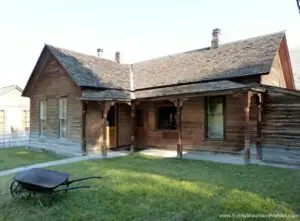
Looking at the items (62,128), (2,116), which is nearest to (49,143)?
(62,128)

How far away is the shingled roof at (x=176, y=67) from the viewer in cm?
1193

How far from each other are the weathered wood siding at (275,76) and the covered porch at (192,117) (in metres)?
1.52

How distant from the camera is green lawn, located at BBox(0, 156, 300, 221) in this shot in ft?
15.9

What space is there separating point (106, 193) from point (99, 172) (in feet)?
7.65

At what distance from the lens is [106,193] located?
5980mm

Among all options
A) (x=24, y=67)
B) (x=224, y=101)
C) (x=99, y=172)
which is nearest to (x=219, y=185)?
(x=99, y=172)

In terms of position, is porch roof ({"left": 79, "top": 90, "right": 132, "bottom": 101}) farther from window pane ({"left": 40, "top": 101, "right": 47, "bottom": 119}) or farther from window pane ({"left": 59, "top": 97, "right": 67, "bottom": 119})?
window pane ({"left": 40, "top": 101, "right": 47, "bottom": 119})

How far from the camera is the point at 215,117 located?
39.9 ft

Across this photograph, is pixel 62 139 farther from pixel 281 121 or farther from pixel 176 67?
pixel 281 121

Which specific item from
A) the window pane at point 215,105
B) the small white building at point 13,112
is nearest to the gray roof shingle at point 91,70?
the window pane at point 215,105

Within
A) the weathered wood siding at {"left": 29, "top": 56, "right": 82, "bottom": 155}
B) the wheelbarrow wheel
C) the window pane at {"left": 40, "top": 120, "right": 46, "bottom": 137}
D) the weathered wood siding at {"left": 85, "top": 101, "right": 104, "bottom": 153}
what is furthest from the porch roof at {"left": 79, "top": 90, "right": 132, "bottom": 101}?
the wheelbarrow wheel

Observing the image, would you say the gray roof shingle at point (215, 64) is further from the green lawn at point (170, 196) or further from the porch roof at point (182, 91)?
the green lawn at point (170, 196)

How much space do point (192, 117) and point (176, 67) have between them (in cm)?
367

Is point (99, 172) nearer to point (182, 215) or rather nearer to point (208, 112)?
point (182, 215)
